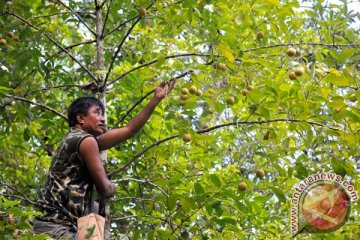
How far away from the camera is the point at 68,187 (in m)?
2.71

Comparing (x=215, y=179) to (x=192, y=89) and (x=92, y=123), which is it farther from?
(x=92, y=123)

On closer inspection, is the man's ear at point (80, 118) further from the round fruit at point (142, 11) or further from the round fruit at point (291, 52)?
the round fruit at point (291, 52)

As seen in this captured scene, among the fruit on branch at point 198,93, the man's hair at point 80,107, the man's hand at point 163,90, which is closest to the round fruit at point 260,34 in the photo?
the fruit on branch at point 198,93

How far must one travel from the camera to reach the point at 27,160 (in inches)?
251

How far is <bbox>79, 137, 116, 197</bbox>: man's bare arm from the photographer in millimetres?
2646

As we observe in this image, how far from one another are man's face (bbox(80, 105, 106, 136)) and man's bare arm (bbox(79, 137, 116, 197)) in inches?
11.7

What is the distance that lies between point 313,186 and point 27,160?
11.3ft

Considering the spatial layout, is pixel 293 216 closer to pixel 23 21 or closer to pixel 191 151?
pixel 191 151

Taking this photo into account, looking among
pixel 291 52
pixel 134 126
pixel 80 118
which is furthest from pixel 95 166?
pixel 291 52

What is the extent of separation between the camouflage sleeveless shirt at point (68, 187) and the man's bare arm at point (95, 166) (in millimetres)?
44

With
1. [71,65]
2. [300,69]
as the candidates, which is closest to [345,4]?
[300,69]

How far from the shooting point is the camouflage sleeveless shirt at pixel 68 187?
268 centimetres

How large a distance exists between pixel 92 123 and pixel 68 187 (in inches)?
16.3

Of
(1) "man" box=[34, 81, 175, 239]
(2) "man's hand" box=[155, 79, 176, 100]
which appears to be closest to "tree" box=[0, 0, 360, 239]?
(1) "man" box=[34, 81, 175, 239]
